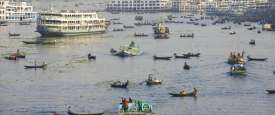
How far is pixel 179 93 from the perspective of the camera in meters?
36.5

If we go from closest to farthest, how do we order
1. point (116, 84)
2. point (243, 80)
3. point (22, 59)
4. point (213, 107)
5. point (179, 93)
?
1. point (213, 107)
2. point (179, 93)
3. point (116, 84)
4. point (243, 80)
5. point (22, 59)

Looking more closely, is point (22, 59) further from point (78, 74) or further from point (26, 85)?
point (26, 85)

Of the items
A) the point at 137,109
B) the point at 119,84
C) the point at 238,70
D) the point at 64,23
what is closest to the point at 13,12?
the point at 64,23

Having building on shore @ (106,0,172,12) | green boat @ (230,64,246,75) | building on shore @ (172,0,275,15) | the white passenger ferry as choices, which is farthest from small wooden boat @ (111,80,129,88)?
building on shore @ (106,0,172,12)

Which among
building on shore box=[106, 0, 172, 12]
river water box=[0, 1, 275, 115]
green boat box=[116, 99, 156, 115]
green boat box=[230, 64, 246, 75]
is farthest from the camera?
building on shore box=[106, 0, 172, 12]

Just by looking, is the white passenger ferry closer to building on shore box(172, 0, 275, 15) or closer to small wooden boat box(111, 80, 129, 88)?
small wooden boat box(111, 80, 129, 88)

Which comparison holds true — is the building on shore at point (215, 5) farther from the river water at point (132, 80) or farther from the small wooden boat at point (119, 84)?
the small wooden boat at point (119, 84)

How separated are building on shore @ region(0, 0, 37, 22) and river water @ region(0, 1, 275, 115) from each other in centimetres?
3432

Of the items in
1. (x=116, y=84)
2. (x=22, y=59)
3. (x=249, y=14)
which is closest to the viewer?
(x=116, y=84)

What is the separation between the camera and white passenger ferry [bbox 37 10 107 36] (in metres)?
73.4

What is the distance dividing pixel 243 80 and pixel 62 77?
991 centimetres

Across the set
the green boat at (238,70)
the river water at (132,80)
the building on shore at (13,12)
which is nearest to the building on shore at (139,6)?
the building on shore at (13,12)

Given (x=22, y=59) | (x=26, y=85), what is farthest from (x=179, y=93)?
(x=22, y=59)

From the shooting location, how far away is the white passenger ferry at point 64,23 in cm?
7344
